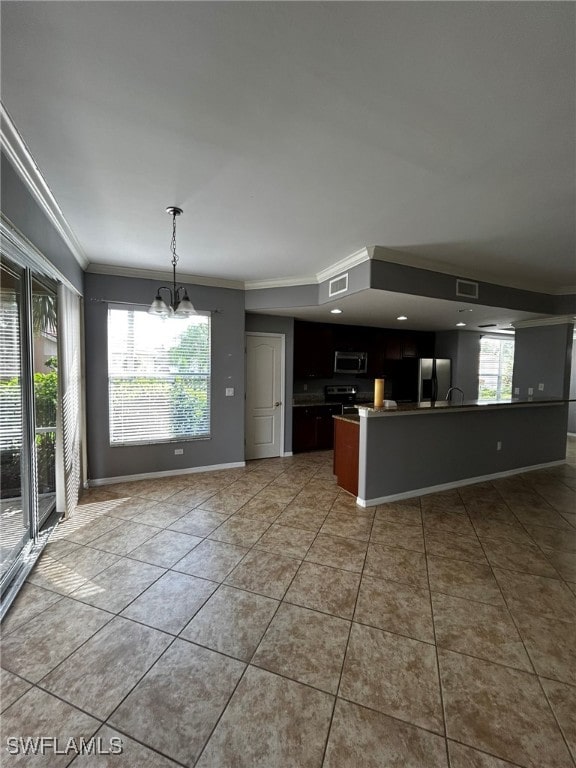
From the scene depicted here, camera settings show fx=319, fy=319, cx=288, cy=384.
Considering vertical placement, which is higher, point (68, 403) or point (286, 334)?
point (286, 334)

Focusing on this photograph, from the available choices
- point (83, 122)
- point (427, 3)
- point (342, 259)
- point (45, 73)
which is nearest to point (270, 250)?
point (342, 259)

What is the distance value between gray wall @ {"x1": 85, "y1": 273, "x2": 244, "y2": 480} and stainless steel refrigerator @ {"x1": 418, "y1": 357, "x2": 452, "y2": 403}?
3.88 metres

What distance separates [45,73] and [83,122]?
0.27m

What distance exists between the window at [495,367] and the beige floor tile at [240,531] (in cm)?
654

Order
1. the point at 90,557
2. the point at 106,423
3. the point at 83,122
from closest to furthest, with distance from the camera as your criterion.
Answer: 1. the point at 83,122
2. the point at 90,557
3. the point at 106,423

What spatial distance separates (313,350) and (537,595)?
173 inches

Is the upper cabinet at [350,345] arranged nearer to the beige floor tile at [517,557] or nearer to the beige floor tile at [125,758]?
the beige floor tile at [517,557]

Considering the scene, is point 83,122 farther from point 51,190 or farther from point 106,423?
point 106,423

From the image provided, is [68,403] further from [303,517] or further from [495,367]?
[495,367]

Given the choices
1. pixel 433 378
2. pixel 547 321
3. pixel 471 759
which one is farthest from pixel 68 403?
pixel 547 321

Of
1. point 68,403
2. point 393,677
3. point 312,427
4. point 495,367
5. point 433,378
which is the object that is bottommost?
point 393,677

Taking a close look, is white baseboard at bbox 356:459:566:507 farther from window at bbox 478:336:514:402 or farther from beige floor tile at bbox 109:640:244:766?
window at bbox 478:336:514:402

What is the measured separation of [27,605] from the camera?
1979 millimetres

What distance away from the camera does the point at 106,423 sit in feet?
13.1
